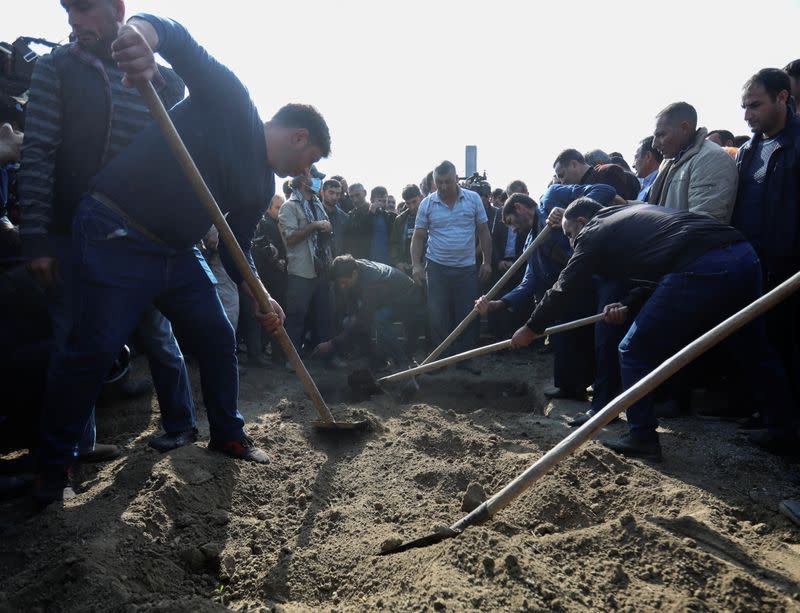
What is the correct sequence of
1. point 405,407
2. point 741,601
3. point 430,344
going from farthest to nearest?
point 430,344 < point 405,407 < point 741,601

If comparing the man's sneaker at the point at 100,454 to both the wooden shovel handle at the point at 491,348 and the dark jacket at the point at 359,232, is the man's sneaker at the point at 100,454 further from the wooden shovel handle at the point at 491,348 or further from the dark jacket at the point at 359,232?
the dark jacket at the point at 359,232

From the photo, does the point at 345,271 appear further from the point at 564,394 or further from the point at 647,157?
the point at 647,157

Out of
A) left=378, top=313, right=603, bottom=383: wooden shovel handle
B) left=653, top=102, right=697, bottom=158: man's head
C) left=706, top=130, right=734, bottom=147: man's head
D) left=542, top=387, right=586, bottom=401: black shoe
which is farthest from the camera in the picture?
left=706, top=130, right=734, bottom=147: man's head

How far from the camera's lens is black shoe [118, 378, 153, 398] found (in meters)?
4.02

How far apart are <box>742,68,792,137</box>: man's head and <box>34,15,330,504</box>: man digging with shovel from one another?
265 centimetres

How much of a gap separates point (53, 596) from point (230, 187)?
5.82ft

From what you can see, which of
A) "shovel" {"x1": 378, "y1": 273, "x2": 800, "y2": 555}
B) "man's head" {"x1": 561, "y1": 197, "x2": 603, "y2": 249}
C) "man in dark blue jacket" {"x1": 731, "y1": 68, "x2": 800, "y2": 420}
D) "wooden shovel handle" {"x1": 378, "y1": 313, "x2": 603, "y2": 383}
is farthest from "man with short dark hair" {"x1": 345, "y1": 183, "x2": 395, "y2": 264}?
"shovel" {"x1": 378, "y1": 273, "x2": 800, "y2": 555}

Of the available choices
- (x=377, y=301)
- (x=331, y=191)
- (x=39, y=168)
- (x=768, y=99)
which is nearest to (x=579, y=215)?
(x=768, y=99)

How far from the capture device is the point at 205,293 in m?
2.82

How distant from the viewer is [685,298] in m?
3.13

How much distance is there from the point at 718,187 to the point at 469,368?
2973mm

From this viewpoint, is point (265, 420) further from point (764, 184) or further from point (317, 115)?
point (764, 184)

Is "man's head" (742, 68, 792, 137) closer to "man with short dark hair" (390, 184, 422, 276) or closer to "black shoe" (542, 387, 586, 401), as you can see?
"black shoe" (542, 387, 586, 401)


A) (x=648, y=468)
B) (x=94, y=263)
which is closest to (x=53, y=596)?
(x=94, y=263)
